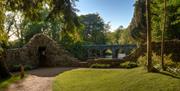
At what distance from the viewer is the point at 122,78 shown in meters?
15.4

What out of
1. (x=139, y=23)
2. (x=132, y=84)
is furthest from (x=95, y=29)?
(x=132, y=84)

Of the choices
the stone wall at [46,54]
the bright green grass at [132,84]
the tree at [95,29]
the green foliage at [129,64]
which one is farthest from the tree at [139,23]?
the tree at [95,29]

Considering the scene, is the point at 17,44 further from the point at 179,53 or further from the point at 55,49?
the point at 179,53

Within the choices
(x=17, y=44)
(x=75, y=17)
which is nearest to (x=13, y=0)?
(x=75, y=17)

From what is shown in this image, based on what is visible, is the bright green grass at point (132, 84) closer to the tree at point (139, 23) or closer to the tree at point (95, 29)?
the tree at point (139, 23)

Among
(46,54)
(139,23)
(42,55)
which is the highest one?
(139,23)

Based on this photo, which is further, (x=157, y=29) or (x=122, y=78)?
(x=157, y=29)

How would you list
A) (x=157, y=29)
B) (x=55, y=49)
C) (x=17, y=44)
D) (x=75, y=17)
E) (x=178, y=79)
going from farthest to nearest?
(x=17, y=44) < (x=157, y=29) < (x=55, y=49) < (x=178, y=79) < (x=75, y=17)

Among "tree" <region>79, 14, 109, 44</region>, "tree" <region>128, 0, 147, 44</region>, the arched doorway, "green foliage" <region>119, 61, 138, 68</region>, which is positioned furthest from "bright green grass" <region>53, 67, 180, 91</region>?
"tree" <region>79, 14, 109, 44</region>

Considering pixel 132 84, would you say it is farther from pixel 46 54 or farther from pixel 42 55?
pixel 42 55

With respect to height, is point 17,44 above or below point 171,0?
below

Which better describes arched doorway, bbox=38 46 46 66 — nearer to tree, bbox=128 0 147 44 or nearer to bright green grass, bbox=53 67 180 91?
tree, bbox=128 0 147 44

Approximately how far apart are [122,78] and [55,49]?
17929 millimetres

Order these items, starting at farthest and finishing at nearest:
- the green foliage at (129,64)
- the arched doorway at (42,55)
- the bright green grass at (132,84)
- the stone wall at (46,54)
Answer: the arched doorway at (42,55), the stone wall at (46,54), the green foliage at (129,64), the bright green grass at (132,84)
